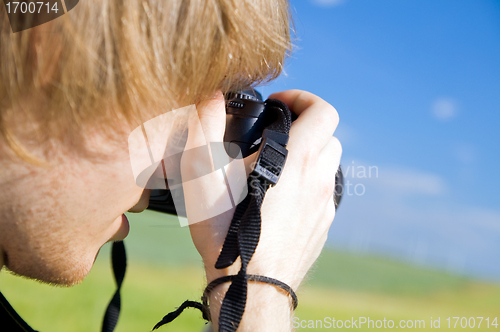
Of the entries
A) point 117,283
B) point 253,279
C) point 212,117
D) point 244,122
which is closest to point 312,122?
point 244,122

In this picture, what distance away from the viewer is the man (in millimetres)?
532

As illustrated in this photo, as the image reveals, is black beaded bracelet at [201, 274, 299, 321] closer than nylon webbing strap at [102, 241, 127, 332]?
Yes

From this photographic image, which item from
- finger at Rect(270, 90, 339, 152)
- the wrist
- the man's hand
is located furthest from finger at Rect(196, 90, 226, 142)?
the wrist

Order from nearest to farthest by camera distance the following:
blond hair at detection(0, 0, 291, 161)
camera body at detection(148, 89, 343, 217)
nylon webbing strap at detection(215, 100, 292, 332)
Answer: blond hair at detection(0, 0, 291, 161)
nylon webbing strap at detection(215, 100, 292, 332)
camera body at detection(148, 89, 343, 217)

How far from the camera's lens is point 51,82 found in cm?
55

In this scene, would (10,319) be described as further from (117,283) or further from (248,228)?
(248,228)

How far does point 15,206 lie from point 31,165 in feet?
0.27

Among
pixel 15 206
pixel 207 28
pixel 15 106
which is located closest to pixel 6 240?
pixel 15 206

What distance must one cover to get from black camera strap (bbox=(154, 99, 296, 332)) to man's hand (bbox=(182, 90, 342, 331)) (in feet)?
0.11

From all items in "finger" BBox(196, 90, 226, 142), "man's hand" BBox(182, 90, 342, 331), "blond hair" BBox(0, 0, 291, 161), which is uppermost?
"blond hair" BBox(0, 0, 291, 161)

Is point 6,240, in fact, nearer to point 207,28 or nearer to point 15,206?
point 15,206

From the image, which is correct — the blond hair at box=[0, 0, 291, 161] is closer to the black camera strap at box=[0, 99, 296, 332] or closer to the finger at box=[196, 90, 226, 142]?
the finger at box=[196, 90, 226, 142]

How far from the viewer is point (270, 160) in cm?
70

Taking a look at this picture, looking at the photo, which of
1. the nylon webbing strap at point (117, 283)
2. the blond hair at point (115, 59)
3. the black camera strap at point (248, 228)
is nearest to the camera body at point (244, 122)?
the black camera strap at point (248, 228)
